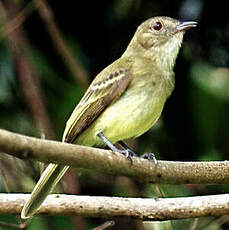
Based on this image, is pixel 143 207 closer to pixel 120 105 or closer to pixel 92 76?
pixel 120 105

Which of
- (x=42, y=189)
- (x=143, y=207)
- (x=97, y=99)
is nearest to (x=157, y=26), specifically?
(x=97, y=99)

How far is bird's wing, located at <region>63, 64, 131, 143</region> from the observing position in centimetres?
412

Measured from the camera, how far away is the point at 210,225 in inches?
179

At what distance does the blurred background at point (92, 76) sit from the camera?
195 inches

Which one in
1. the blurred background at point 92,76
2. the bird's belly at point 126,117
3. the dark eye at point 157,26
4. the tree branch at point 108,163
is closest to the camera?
the tree branch at point 108,163

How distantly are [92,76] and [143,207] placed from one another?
2402mm

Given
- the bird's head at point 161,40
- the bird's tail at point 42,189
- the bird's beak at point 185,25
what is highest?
the bird's beak at point 185,25

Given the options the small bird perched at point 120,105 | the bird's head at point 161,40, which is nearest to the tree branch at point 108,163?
the small bird perched at point 120,105

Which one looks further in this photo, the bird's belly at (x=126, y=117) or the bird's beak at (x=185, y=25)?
the bird's beak at (x=185, y=25)

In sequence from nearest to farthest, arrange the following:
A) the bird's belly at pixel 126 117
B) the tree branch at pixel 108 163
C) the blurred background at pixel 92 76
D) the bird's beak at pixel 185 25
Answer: the tree branch at pixel 108 163
the bird's belly at pixel 126 117
the bird's beak at pixel 185 25
the blurred background at pixel 92 76

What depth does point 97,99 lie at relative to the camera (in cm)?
423

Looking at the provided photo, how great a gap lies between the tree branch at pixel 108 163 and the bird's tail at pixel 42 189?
61 centimetres

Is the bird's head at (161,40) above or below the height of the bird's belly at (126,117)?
above

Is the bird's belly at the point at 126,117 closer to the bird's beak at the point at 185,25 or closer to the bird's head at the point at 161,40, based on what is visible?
the bird's head at the point at 161,40
